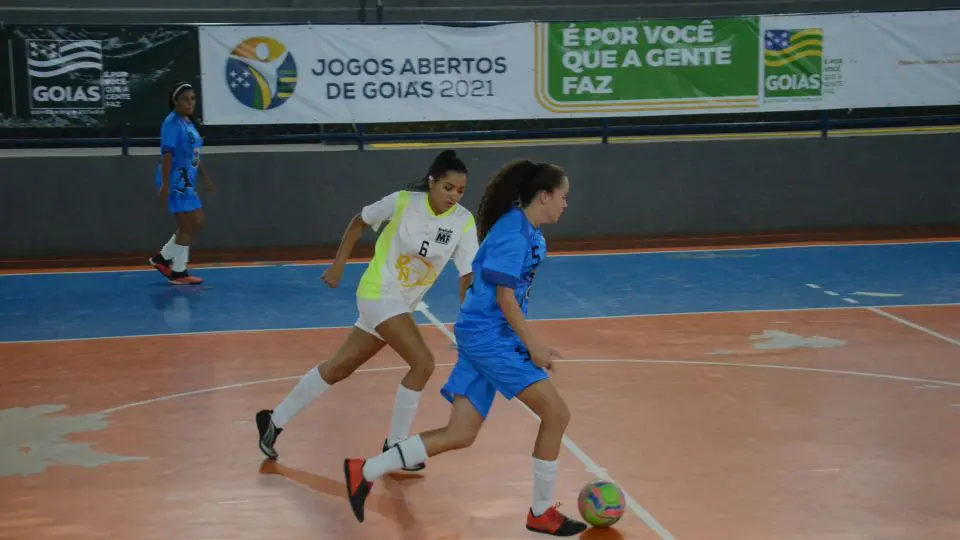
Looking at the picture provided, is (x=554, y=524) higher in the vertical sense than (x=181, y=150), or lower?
lower

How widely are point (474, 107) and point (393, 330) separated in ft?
32.7

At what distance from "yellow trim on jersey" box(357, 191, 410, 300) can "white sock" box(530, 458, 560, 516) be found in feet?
5.47

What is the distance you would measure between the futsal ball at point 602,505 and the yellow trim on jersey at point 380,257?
1886mm

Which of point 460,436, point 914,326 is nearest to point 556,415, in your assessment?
point 460,436

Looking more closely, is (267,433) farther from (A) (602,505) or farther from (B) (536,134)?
(B) (536,134)

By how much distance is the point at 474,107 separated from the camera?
17.6 m

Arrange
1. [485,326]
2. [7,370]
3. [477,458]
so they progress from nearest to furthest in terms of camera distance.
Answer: [485,326] < [477,458] < [7,370]

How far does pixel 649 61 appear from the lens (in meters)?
17.9

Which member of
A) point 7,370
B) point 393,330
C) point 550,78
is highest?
point 550,78

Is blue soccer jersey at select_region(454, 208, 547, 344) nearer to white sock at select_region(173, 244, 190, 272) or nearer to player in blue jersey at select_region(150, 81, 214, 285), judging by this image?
player in blue jersey at select_region(150, 81, 214, 285)

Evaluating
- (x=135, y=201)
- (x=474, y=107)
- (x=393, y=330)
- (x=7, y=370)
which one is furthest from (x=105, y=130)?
(x=393, y=330)

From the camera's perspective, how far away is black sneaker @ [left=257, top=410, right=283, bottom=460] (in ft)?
27.5

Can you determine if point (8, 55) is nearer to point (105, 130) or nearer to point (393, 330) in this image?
point (105, 130)

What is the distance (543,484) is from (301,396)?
81.7 inches
